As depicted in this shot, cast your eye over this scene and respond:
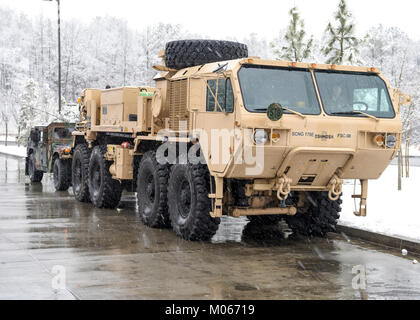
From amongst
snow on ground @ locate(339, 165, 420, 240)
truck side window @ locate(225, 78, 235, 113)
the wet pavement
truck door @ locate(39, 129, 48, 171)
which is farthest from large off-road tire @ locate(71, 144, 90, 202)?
truck side window @ locate(225, 78, 235, 113)

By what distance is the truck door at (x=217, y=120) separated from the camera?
9805mm

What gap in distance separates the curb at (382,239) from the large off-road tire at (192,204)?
7.83 feet

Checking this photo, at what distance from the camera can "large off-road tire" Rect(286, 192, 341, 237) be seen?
37.3 ft

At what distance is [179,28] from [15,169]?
190ft

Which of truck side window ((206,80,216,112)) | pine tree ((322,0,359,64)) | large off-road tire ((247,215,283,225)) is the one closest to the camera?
truck side window ((206,80,216,112))

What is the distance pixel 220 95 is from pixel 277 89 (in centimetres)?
83

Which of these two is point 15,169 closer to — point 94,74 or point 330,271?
point 330,271

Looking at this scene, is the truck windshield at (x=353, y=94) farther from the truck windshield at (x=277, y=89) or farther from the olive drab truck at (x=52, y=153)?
the olive drab truck at (x=52, y=153)

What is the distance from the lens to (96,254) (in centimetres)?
938

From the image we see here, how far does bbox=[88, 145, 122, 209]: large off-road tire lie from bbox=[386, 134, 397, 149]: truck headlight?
641cm

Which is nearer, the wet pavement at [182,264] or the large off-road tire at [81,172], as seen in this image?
the wet pavement at [182,264]

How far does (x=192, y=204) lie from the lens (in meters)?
10.6

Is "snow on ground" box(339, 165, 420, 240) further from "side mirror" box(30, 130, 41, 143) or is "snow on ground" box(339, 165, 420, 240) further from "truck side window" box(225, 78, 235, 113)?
"side mirror" box(30, 130, 41, 143)

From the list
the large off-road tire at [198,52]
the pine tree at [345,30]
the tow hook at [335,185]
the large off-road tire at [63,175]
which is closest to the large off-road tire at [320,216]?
the tow hook at [335,185]
